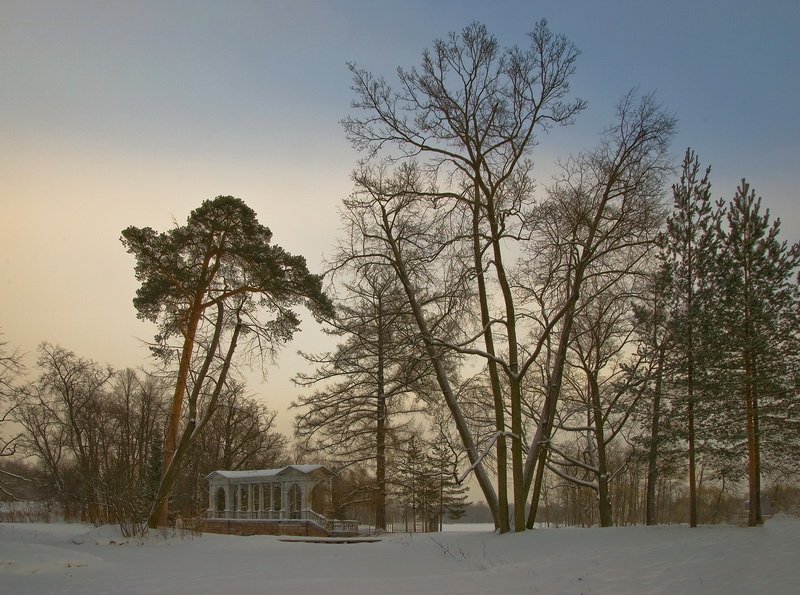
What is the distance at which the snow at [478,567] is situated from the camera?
8305 millimetres

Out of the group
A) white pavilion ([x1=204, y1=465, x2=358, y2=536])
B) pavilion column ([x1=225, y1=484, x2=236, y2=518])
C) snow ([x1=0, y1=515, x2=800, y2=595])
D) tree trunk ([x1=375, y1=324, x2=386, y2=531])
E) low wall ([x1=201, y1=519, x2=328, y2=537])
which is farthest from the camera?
pavilion column ([x1=225, y1=484, x2=236, y2=518])

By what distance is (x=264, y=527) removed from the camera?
29594 millimetres

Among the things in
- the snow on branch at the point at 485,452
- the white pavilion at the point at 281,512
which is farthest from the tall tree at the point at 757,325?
the white pavilion at the point at 281,512

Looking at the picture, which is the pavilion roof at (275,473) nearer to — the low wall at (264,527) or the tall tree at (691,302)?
the low wall at (264,527)

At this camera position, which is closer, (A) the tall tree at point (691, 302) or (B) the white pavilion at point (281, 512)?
(A) the tall tree at point (691, 302)

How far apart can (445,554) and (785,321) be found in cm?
1007

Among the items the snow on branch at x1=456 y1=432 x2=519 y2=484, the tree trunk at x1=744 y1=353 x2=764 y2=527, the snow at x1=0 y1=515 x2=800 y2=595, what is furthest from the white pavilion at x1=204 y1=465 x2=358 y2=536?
the tree trunk at x1=744 y1=353 x2=764 y2=527

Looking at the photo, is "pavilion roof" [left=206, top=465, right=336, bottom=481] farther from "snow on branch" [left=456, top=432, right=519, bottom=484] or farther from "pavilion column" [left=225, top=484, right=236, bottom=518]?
"snow on branch" [left=456, top=432, right=519, bottom=484]

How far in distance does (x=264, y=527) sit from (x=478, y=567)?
823 inches

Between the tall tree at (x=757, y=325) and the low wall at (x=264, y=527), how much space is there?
19452 mm

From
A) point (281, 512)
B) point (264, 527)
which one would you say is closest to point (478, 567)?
point (281, 512)

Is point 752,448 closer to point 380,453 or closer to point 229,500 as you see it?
point 380,453

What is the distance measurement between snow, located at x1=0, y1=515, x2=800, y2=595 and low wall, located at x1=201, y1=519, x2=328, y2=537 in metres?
12.3

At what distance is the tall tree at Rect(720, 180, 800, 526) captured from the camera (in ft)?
47.2
